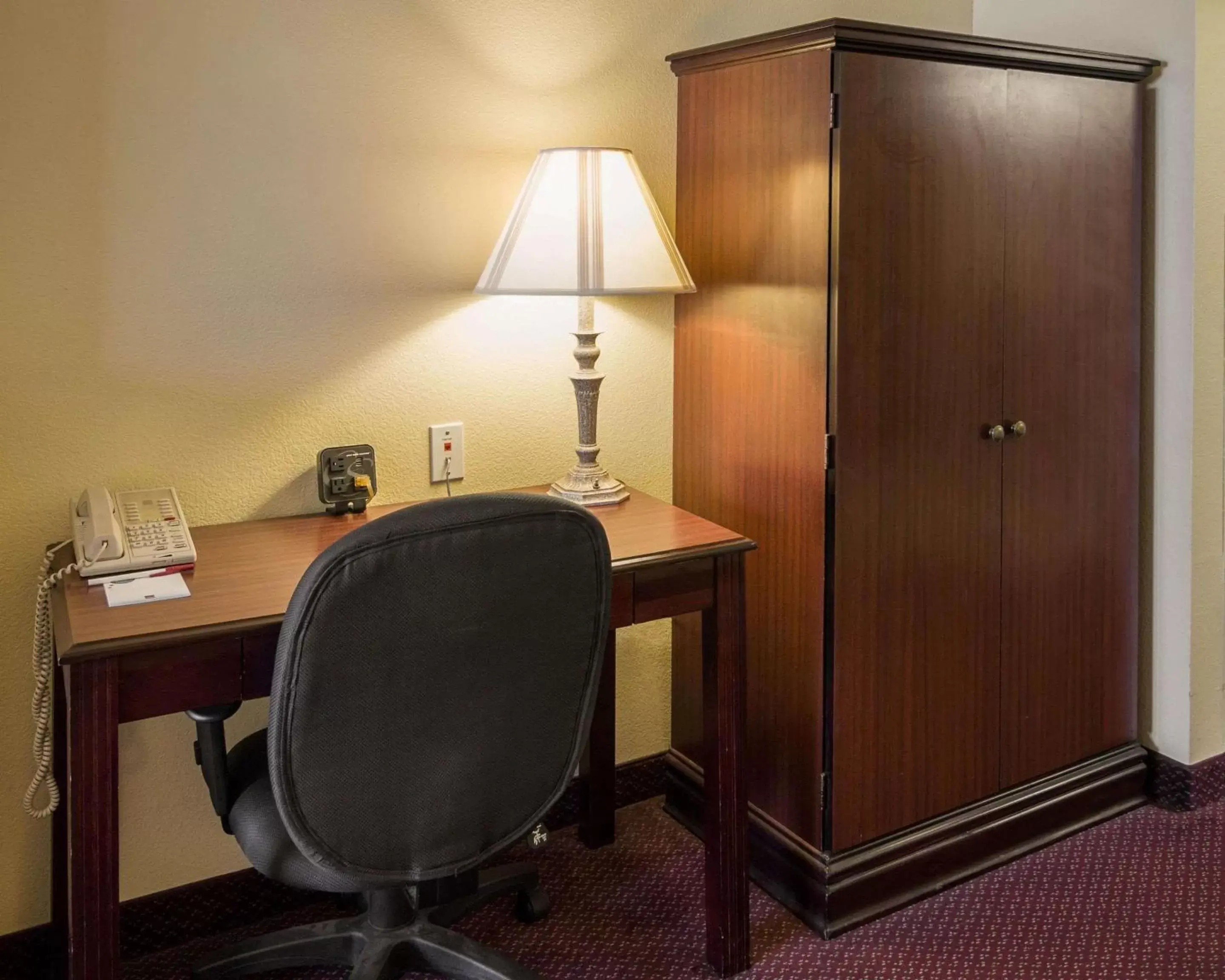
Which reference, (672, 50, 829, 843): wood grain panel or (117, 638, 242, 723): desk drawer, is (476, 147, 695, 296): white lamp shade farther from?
(117, 638, 242, 723): desk drawer

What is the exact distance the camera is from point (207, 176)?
6.43ft

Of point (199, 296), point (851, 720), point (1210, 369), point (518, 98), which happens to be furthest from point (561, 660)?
point (1210, 369)

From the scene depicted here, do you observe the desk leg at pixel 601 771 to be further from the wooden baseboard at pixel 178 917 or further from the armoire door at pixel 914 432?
the armoire door at pixel 914 432

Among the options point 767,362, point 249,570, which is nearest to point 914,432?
point 767,362

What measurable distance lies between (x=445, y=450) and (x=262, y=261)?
19.2 inches

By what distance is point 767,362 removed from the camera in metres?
2.19

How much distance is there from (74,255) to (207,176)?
0.25m

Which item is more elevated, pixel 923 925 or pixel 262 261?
pixel 262 261

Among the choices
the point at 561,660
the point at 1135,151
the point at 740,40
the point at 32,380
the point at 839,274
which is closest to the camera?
the point at 561,660

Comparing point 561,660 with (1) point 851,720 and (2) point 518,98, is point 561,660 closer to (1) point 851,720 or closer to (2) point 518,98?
(1) point 851,720

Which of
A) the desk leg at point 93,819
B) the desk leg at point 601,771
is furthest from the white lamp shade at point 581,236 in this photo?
the desk leg at point 93,819

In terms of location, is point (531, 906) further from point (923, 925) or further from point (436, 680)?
point (436, 680)

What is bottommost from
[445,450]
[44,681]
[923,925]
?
[923,925]

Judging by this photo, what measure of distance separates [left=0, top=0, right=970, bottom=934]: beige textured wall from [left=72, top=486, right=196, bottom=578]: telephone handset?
80 millimetres
